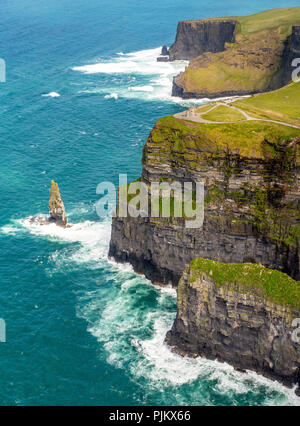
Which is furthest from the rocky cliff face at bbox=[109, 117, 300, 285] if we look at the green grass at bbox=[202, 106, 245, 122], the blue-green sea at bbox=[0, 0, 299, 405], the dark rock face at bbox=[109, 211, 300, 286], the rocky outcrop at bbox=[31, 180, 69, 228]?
the rocky outcrop at bbox=[31, 180, 69, 228]

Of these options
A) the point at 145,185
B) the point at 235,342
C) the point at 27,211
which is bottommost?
the point at 235,342

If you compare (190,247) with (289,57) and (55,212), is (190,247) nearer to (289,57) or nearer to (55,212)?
(55,212)

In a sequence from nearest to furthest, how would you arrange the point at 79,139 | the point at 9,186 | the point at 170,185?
the point at 170,185
the point at 9,186
the point at 79,139

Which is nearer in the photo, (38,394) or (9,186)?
(38,394)

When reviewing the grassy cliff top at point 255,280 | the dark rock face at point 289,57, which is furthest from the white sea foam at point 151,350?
the dark rock face at point 289,57

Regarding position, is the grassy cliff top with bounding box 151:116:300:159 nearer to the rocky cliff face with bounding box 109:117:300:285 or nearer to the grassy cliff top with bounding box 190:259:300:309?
the rocky cliff face with bounding box 109:117:300:285

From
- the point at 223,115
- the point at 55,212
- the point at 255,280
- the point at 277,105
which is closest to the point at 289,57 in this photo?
the point at 277,105
